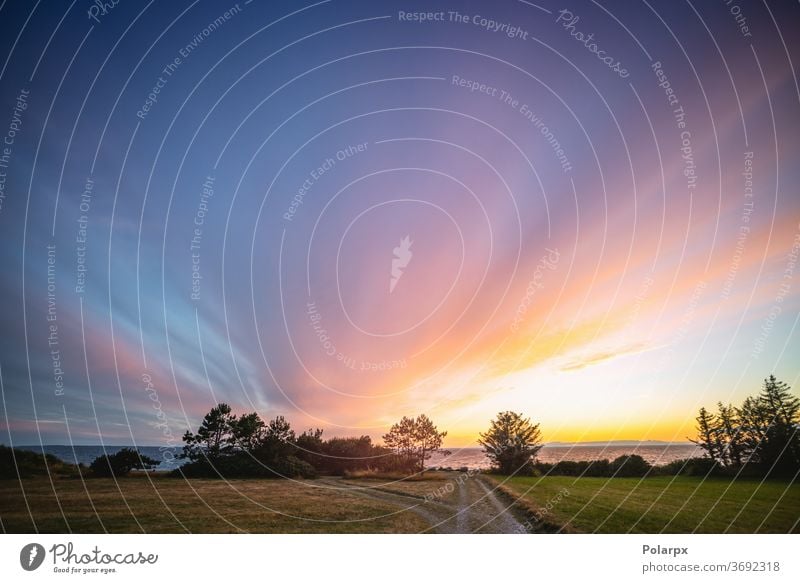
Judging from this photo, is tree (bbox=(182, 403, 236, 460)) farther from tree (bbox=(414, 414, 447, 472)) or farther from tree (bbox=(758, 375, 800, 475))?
tree (bbox=(758, 375, 800, 475))

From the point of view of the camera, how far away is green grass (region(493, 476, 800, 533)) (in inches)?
460

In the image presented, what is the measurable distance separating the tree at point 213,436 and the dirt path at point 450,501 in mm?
5195

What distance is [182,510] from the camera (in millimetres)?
12461

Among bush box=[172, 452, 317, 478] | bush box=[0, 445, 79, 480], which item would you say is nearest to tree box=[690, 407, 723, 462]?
bush box=[172, 452, 317, 478]

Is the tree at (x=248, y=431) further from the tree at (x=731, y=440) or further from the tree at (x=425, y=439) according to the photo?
the tree at (x=731, y=440)

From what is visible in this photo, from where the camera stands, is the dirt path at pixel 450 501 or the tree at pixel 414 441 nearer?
the dirt path at pixel 450 501

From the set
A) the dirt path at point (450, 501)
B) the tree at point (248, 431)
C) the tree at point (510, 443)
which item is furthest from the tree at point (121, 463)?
the tree at point (510, 443)

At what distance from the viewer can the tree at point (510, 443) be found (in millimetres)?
18109

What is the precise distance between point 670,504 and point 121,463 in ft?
72.9

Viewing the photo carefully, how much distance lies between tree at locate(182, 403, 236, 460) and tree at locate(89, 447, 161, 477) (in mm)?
1563
